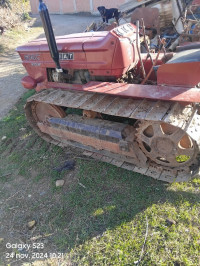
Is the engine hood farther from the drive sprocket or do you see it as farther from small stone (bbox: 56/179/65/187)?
small stone (bbox: 56/179/65/187)

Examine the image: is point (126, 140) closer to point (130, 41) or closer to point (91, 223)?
point (91, 223)

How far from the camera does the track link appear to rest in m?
2.80

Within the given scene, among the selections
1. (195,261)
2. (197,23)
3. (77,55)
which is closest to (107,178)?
(195,261)

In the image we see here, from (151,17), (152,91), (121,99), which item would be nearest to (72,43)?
(121,99)

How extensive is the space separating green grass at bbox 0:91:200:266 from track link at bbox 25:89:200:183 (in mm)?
142

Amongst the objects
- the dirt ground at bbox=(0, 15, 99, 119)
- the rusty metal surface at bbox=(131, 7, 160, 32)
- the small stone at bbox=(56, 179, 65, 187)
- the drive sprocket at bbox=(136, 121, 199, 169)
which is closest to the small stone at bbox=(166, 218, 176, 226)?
the drive sprocket at bbox=(136, 121, 199, 169)

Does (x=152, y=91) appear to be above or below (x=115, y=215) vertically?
above

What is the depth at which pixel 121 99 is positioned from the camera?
10.9ft

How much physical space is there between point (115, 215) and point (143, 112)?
1369 millimetres

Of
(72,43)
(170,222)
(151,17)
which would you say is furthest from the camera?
(151,17)

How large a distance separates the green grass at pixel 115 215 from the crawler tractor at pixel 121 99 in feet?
0.79

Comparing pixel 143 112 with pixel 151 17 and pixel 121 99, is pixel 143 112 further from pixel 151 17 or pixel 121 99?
pixel 151 17

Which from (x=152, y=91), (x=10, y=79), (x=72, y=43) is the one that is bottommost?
(x=10, y=79)

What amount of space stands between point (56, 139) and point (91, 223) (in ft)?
6.53
